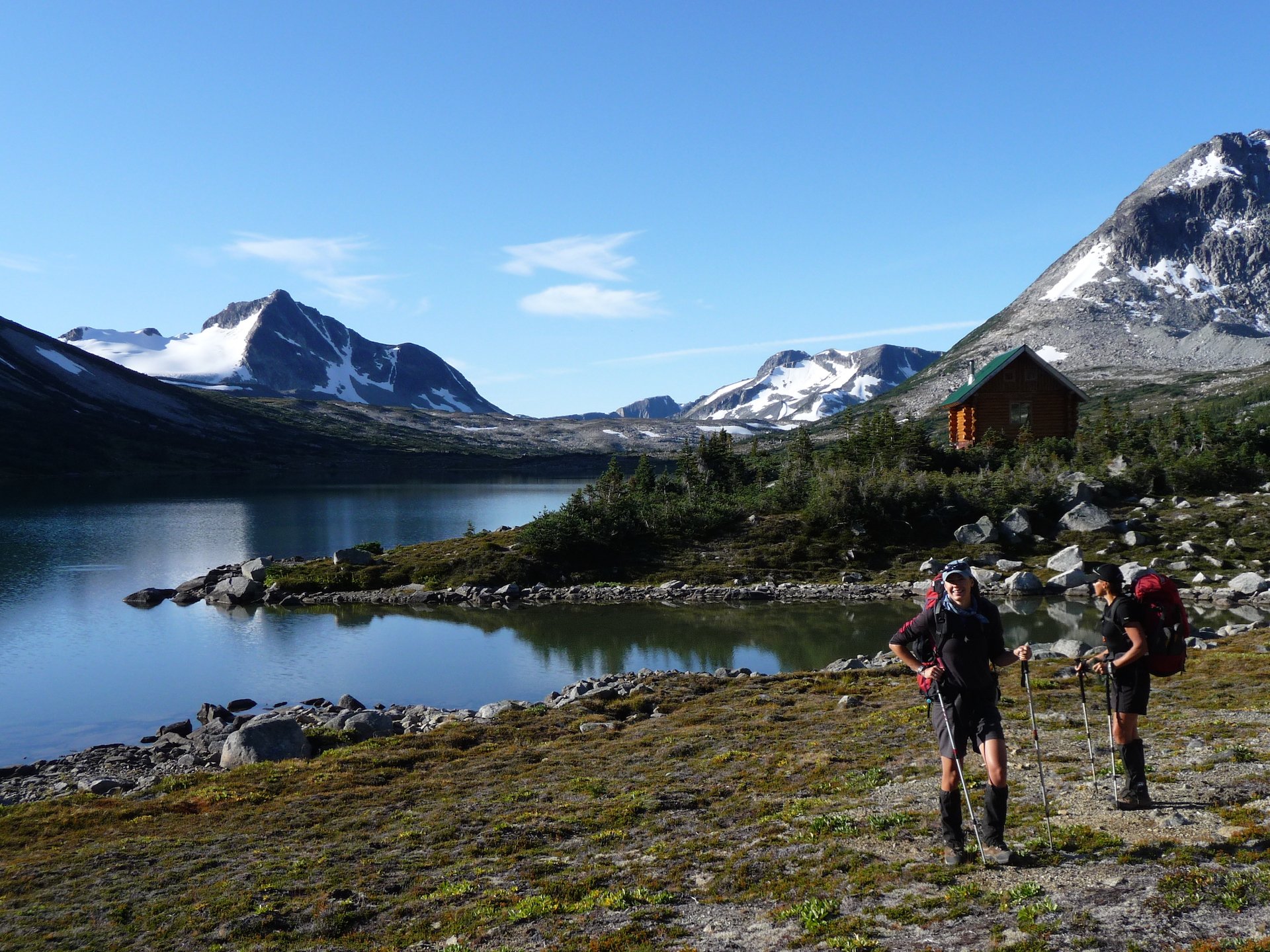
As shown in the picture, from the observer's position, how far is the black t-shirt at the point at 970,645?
1013 centimetres

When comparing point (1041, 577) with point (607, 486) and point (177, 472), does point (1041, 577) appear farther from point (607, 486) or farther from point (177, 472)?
point (177, 472)

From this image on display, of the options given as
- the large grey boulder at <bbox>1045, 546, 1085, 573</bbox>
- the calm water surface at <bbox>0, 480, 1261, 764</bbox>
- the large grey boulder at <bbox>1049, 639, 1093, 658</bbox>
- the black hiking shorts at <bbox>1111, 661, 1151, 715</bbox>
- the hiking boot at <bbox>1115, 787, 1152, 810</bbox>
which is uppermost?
the black hiking shorts at <bbox>1111, 661, 1151, 715</bbox>

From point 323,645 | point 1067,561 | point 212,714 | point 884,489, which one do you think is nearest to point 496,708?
point 212,714

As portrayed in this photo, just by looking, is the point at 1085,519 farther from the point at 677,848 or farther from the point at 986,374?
the point at 677,848

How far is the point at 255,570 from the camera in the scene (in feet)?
188

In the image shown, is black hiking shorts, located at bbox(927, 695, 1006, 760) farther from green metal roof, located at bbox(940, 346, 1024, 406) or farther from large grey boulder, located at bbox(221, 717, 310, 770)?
green metal roof, located at bbox(940, 346, 1024, 406)

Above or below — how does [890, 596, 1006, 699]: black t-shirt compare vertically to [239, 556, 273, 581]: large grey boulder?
above

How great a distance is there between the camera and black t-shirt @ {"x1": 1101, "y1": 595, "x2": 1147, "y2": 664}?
11.4 m

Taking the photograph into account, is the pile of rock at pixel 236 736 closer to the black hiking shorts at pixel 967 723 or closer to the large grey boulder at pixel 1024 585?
the black hiking shorts at pixel 967 723

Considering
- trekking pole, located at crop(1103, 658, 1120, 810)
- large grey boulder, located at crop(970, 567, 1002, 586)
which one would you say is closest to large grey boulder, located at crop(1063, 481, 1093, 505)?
large grey boulder, located at crop(970, 567, 1002, 586)

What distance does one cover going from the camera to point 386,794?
18.4 metres

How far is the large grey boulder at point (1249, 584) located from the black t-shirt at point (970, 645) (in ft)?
131

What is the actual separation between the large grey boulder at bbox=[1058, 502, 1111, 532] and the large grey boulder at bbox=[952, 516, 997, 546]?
425cm

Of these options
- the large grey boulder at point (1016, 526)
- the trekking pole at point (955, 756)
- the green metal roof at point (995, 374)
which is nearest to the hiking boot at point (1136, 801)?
the trekking pole at point (955, 756)
